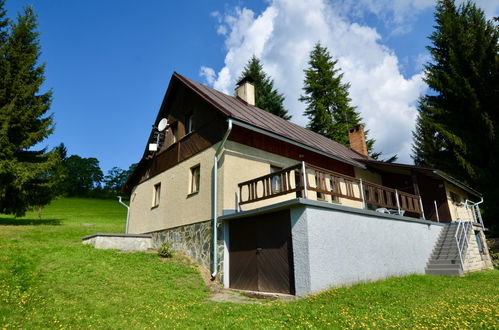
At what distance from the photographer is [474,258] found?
44.2 ft

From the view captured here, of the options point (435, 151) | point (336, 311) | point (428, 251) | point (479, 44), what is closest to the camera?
point (336, 311)

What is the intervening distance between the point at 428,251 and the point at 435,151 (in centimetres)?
1358

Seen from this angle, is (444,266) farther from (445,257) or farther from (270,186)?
(270,186)

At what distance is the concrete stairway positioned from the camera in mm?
11383

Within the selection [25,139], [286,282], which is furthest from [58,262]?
[25,139]

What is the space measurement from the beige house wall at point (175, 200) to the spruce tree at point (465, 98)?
17914mm

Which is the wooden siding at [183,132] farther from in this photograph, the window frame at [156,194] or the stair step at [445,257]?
the stair step at [445,257]

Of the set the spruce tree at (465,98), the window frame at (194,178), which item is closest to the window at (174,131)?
the window frame at (194,178)

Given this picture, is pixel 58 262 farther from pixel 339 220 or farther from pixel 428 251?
pixel 428 251

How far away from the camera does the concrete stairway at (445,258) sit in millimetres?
11383

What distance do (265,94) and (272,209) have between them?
24.6 metres

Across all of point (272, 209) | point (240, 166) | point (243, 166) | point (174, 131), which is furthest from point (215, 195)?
point (174, 131)

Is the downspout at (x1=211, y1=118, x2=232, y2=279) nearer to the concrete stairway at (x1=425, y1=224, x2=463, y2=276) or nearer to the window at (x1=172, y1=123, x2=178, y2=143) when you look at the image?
the window at (x1=172, y1=123, x2=178, y2=143)

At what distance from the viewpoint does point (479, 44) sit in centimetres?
2139
